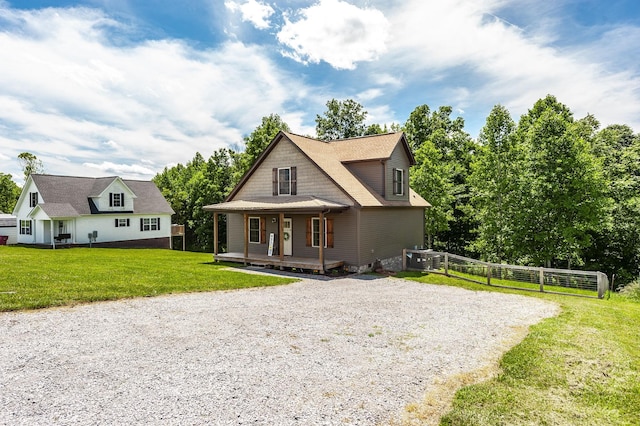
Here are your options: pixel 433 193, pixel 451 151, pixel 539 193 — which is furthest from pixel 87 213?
pixel 451 151

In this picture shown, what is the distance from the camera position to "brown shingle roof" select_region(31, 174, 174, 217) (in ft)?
98.2

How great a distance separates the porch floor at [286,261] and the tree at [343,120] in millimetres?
26332

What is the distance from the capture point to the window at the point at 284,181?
1942 cm

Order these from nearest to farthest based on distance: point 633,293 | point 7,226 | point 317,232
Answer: point 633,293, point 317,232, point 7,226

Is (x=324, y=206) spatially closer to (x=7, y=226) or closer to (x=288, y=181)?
(x=288, y=181)

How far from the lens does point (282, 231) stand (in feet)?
56.4

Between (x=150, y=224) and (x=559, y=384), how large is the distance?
3597 centimetres

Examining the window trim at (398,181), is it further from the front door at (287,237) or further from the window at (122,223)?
the window at (122,223)

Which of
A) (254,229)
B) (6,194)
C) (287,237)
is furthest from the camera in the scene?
(6,194)

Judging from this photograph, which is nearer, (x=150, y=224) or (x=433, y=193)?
(x=433, y=193)

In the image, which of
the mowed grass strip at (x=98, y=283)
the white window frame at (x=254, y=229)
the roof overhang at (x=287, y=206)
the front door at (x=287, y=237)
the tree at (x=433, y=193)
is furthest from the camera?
the tree at (x=433, y=193)

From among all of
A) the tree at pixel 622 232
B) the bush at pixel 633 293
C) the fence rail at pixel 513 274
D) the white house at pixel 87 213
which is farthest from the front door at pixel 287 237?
the tree at pixel 622 232

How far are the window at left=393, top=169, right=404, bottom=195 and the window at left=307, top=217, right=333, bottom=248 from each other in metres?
4.71

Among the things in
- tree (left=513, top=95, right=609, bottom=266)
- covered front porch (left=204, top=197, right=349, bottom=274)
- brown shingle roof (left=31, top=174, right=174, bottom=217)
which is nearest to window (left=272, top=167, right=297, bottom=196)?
covered front porch (left=204, top=197, right=349, bottom=274)
